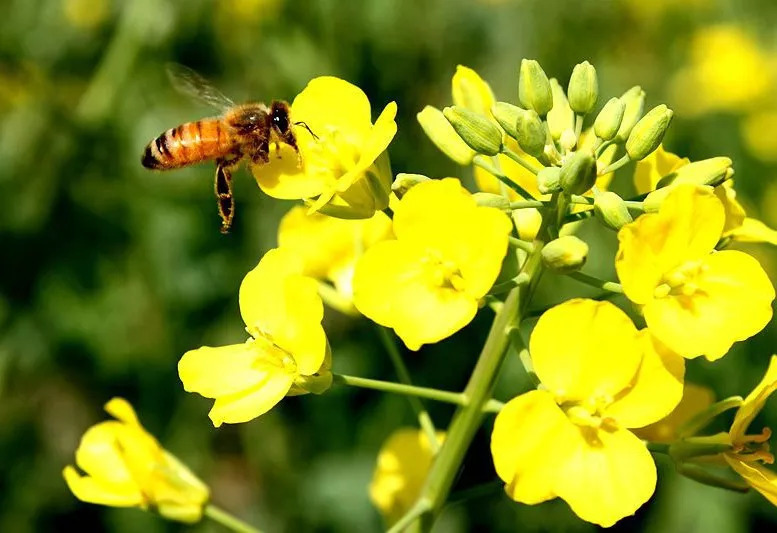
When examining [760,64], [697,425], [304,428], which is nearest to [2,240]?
[304,428]

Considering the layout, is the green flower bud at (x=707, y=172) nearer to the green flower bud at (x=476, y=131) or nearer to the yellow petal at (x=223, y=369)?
the green flower bud at (x=476, y=131)

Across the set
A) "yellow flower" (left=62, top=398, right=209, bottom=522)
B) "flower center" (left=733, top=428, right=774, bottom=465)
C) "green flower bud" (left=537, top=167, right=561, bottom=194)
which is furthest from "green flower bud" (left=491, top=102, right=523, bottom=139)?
"yellow flower" (left=62, top=398, right=209, bottom=522)

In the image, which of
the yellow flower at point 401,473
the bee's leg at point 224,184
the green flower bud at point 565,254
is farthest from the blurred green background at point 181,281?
the green flower bud at point 565,254

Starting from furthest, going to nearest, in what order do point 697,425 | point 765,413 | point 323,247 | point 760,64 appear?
point 760,64, point 765,413, point 323,247, point 697,425

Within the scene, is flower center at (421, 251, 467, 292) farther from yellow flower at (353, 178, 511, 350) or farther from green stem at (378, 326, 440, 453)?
green stem at (378, 326, 440, 453)

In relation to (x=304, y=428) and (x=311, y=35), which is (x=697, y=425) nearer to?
(x=304, y=428)

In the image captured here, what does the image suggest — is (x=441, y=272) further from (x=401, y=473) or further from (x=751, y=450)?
(x=401, y=473)

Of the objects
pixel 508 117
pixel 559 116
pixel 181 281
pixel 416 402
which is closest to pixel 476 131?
pixel 508 117
